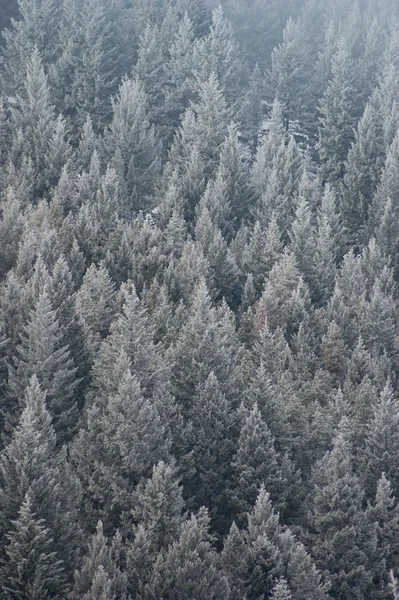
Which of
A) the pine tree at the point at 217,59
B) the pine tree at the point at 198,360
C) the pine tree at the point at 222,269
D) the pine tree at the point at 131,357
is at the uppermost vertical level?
the pine tree at the point at 217,59

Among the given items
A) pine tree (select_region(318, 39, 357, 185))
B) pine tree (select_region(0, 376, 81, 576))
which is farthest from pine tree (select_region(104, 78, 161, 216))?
pine tree (select_region(0, 376, 81, 576))

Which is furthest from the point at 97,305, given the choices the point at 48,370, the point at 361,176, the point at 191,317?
the point at 361,176

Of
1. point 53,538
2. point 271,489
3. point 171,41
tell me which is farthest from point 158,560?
point 171,41

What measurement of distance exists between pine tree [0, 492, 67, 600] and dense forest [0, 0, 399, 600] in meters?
0.08

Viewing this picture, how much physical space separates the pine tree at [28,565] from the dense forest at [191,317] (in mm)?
81

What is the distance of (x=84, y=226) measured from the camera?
44250mm

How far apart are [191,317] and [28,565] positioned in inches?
582

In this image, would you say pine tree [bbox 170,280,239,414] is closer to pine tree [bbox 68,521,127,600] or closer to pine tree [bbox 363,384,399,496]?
pine tree [bbox 363,384,399,496]

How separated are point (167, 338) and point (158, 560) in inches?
534

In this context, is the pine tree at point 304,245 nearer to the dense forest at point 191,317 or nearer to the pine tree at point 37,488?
the dense forest at point 191,317

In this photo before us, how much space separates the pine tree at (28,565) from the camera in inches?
927

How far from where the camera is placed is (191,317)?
35.3 meters

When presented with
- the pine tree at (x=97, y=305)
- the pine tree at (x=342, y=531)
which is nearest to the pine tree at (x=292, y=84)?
the pine tree at (x=97, y=305)

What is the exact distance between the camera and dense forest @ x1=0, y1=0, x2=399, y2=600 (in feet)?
88.2
